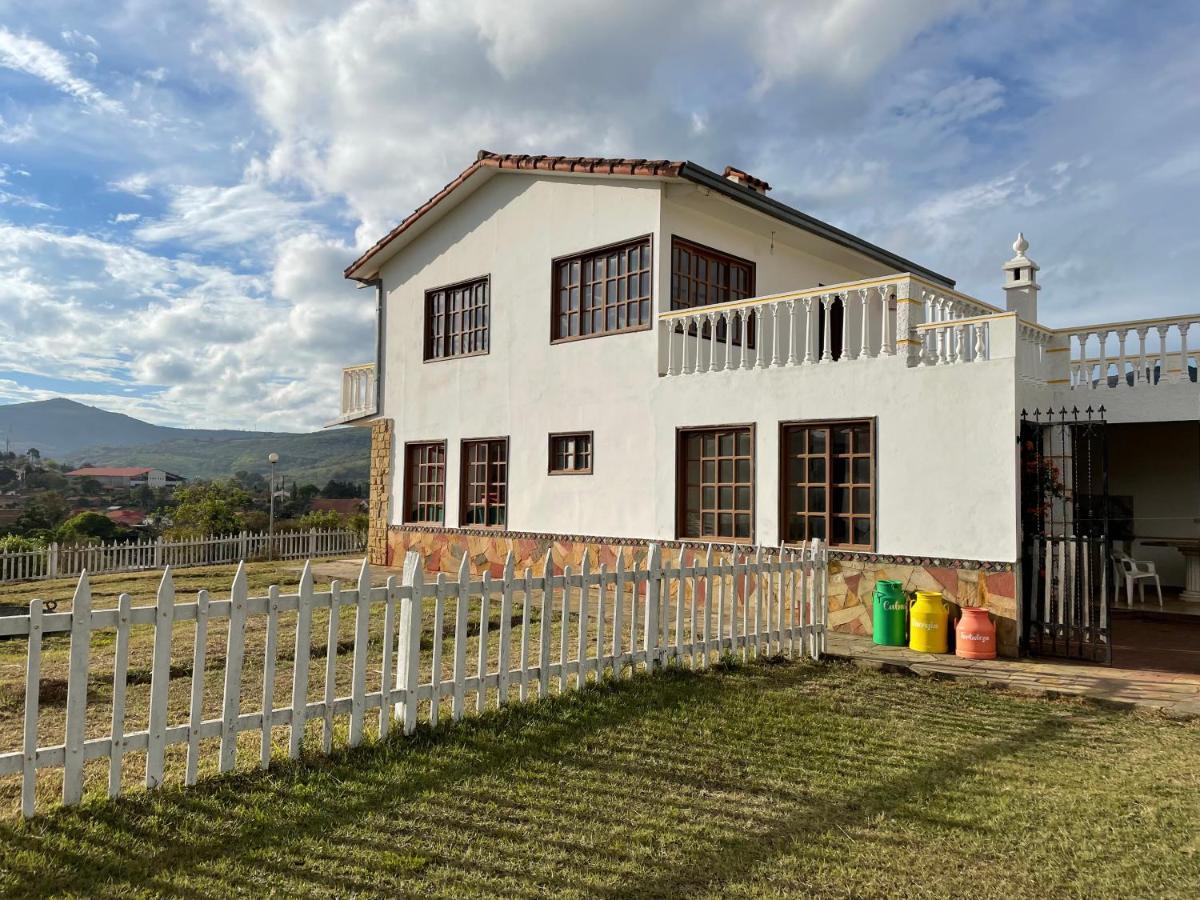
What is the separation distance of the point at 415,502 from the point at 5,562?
9.26 m

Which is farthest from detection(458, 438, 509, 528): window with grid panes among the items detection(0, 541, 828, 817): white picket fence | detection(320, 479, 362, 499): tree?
detection(320, 479, 362, 499): tree

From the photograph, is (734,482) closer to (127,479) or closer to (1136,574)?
(1136,574)

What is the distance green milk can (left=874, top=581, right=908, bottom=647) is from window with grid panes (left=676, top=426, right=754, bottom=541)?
2.20 m

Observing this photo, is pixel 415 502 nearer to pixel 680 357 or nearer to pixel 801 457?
pixel 680 357

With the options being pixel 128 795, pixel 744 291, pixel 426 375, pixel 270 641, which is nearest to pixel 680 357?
pixel 744 291

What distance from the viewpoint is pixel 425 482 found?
1628 centimetres

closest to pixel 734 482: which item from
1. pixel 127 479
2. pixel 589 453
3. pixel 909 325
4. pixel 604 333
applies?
pixel 589 453

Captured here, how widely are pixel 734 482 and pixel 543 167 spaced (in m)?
6.07

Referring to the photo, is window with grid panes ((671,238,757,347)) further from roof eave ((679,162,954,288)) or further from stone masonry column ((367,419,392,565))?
stone masonry column ((367,419,392,565))

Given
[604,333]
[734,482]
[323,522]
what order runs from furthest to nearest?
1. [323,522]
2. [604,333]
3. [734,482]

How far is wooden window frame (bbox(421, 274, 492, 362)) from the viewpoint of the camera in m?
14.8

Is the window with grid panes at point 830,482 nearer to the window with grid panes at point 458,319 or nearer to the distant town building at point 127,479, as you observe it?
the window with grid panes at point 458,319

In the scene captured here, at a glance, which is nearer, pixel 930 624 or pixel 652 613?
pixel 652 613

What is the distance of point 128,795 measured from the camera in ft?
13.6
